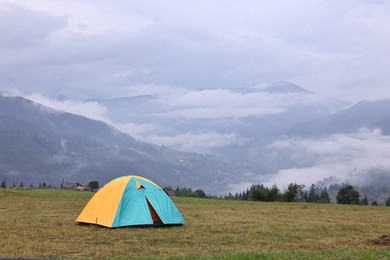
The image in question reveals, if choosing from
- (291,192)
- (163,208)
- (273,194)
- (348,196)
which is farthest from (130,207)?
(348,196)

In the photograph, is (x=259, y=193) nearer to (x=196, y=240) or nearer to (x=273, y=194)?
(x=273, y=194)

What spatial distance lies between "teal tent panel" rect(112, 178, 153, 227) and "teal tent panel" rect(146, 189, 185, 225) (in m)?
0.49

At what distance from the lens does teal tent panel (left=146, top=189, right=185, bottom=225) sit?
2636 centimetres

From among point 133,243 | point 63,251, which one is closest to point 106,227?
point 133,243

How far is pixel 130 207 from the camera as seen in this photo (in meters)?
26.0

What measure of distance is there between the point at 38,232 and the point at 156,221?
6.10 meters

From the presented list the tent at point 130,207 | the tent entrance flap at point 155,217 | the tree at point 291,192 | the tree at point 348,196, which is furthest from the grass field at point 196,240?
the tree at point 348,196

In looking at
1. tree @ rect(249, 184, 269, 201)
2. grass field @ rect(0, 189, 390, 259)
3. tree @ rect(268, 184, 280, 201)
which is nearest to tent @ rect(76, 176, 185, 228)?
grass field @ rect(0, 189, 390, 259)

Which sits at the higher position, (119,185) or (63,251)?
(119,185)

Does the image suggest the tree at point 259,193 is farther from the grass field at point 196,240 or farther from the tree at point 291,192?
the grass field at point 196,240

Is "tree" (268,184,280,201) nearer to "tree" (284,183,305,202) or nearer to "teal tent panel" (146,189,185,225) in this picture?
"tree" (284,183,305,202)

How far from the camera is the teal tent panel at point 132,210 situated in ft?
82.8

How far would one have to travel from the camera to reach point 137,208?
2600cm

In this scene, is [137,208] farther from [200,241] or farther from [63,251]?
[63,251]
